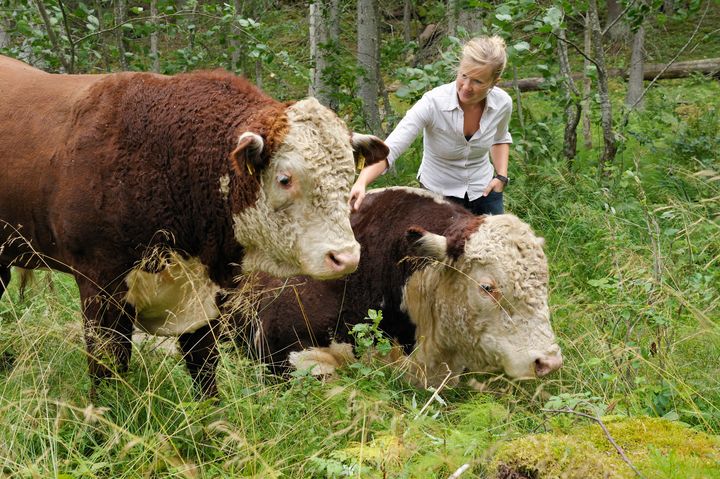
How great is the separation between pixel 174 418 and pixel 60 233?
1206mm

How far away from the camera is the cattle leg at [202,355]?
5.12 meters

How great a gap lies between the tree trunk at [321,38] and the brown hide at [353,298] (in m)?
3.61

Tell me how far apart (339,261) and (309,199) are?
1.22 feet

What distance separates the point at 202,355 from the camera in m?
5.33

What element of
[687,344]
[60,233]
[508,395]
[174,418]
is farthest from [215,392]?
[687,344]

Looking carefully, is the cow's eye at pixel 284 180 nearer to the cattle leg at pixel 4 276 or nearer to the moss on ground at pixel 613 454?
the moss on ground at pixel 613 454

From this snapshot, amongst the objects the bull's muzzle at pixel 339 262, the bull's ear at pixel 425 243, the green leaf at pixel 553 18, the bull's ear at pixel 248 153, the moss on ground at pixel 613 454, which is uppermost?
the green leaf at pixel 553 18

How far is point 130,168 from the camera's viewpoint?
14.7 ft

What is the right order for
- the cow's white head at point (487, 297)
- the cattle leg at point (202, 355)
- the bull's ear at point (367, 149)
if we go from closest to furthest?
the bull's ear at point (367, 149) < the cattle leg at point (202, 355) < the cow's white head at point (487, 297)

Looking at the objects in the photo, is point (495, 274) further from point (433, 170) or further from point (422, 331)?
point (433, 170)


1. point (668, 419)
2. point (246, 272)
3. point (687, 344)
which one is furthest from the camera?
point (687, 344)

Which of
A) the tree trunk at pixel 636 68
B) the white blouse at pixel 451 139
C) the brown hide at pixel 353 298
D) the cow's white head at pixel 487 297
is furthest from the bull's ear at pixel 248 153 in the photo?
the tree trunk at pixel 636 68

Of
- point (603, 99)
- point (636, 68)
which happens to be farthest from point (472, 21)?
point (636, 68)

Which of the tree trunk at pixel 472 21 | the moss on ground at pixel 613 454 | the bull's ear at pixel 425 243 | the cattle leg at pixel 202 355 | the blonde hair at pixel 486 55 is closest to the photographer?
the moss on ground at pixel 613 454
